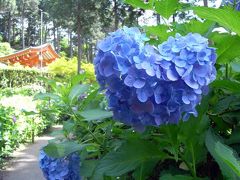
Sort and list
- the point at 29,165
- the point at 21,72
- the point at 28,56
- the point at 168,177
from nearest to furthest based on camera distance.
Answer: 1. the point at 168,177
2. the point at 29,165
3. the point at 21,72
4. the point at 28,56

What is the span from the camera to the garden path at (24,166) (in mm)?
7276

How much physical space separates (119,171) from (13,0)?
64123mm

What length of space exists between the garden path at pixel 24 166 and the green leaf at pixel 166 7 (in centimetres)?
572

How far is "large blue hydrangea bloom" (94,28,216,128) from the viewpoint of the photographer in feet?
2.55

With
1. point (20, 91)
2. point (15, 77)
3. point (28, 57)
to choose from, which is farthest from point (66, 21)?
point (20, 91)

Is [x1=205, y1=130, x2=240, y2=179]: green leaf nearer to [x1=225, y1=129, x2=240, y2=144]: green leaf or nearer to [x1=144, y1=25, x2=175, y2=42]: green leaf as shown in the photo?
[x1=225, y1=129, x2=240, y2=144]: green leaf

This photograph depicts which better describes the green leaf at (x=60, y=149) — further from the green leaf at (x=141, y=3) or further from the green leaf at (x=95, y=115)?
the green leaf at (x=141, y=3)

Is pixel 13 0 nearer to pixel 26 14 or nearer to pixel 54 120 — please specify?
pixel 26 14

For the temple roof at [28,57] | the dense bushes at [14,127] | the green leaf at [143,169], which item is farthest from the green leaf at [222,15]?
the temple roof at [28,57]

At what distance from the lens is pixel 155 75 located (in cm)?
77

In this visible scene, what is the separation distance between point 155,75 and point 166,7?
1.03ft

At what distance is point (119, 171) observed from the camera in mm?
938

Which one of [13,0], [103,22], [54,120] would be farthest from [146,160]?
[13,0]

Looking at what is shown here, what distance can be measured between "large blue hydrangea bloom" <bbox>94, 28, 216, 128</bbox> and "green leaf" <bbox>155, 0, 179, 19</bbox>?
0.67 feet
